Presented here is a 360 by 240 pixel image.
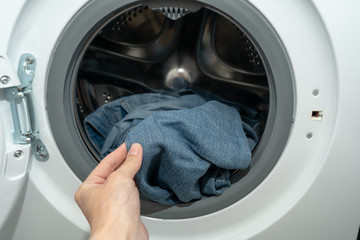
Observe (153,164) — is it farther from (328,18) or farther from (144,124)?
(328,18)

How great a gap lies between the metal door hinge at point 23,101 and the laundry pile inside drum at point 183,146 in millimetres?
134

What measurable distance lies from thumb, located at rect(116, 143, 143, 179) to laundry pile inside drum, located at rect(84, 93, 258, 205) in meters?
0.02

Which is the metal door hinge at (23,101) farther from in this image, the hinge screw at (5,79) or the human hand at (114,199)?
the human hand at (114,199)

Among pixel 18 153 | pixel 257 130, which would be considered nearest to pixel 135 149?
pixel 18 153

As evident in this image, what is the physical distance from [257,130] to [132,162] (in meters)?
0.35

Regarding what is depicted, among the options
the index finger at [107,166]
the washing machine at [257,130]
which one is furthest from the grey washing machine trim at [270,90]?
the index finger at [107,166]

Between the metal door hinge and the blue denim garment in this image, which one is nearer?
the metal door hinge

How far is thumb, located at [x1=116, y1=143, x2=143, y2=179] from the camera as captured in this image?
457mm

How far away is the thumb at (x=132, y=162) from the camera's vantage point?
0.46 meters

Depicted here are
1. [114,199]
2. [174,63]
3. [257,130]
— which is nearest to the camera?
[114,199]

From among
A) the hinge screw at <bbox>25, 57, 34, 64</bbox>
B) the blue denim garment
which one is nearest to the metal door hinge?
the hinge screw at <bbox>25, 57, 34, 64</bbox>

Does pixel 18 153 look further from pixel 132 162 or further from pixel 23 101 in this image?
pixel 132 162

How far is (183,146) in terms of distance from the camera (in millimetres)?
527

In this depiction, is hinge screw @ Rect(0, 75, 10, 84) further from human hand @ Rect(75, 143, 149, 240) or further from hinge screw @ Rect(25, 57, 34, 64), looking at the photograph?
human hand @ Rect(75, 143, 149, 240)
